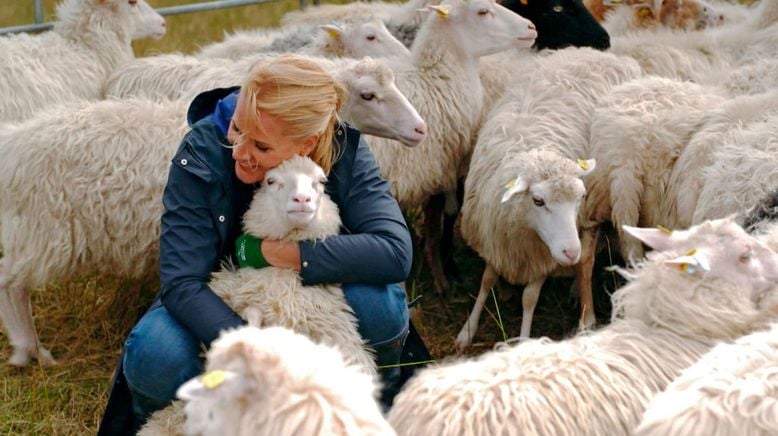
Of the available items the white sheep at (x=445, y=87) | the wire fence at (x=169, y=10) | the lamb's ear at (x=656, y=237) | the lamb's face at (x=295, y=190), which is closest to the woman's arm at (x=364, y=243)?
the lamb's face at (x=295, y=190)

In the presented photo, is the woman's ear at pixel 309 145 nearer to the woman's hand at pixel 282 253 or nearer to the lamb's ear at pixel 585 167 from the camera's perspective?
the woman's hand at pixel 282 253

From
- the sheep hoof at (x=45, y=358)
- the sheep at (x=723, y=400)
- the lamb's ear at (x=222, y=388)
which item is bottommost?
the sheep hoof at (x=45, y=358)

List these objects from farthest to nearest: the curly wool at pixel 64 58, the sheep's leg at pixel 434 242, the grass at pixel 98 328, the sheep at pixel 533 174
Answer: the curly wool at pixel 64 58 → the sheep's leg at pixel 434 242 → the sheep at pixel 533 174 → the grass at pixel 98 328

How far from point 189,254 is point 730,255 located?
1.53 metres

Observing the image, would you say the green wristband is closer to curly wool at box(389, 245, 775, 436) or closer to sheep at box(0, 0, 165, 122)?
curly wool at box(389, 245, 775, 436)

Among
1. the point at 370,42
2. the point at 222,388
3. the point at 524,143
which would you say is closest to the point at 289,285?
the point at 222,388

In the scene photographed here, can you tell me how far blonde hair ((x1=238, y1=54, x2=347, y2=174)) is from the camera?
10.2ft

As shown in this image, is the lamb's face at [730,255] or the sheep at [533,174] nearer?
the lamb's face at [730,255]

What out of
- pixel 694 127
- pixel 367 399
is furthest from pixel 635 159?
pixel 367 399

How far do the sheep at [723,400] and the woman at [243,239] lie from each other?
1.10m

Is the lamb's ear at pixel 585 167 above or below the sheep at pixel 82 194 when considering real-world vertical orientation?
above

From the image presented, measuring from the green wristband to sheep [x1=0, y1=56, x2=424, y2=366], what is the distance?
0.91m

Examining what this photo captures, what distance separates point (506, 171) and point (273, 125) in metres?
1.50

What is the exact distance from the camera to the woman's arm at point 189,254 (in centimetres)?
310
